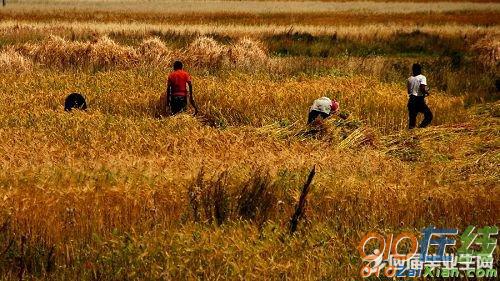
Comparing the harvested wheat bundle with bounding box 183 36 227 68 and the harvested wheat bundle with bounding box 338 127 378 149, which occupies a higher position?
the harvested wheat bundle with bounding box 338 127 378 149

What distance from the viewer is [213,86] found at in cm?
1816

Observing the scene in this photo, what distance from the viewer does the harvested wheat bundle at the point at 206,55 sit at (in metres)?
23.5

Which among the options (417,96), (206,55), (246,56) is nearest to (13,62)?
(206,55)

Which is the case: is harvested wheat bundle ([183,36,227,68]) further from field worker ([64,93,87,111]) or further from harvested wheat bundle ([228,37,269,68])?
field worker ([64,93,87,111])

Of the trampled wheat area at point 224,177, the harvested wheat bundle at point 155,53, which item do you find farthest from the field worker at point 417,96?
the harvested wheat bundle at point 155,53

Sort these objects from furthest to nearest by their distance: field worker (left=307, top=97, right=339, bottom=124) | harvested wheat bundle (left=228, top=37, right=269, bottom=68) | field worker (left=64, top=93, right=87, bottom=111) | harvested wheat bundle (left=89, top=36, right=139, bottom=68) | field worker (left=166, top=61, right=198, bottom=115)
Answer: harvested wheat bundle (left=228, top=37, right=269, bottom=68)
harvested wheat bundle (left=89, top=36, right=139, bottom=68)
field worker (left=64, top=93, right=87, bottom=111)
field worker (left=166, top=61, right=198, bottom=115)
field worker (left=307, top=97, right=339, bottom=124)

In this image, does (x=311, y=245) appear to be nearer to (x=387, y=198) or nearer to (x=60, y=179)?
(x=387, y=198)

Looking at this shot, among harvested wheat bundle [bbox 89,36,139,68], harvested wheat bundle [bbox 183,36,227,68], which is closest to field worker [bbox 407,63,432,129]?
harvested wheat bundle [bbox 183,36,227,68]

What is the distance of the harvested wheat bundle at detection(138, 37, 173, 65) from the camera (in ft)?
76.9

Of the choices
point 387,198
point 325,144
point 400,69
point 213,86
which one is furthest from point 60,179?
point 400,69

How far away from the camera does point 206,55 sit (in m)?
23.8

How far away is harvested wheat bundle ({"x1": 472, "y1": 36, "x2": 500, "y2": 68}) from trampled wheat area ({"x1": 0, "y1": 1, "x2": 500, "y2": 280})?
8081mm

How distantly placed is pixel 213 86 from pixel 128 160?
8645 mm

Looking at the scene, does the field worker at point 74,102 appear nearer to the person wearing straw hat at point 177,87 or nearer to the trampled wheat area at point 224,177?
the trampled wheat area at point 224,177
